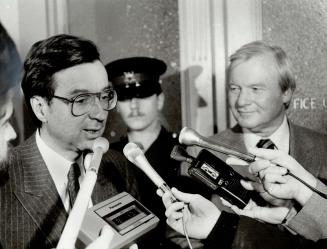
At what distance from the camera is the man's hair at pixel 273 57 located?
3.87 ft

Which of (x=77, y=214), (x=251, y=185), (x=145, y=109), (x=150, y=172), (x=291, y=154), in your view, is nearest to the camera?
(x=77, y=214)

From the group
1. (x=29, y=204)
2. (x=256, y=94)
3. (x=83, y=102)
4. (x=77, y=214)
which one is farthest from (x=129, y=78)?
(x=77, y=214)

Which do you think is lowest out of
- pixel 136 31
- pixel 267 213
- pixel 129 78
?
pixel 267 213

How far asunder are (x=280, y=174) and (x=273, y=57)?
0.47 m

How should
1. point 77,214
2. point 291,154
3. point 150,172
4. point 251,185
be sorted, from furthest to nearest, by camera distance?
point 291,154, point 251,185, point 150,172, point 77,214

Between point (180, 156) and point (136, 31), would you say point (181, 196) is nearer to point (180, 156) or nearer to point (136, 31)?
point (180, 156)

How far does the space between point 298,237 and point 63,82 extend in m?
0.70

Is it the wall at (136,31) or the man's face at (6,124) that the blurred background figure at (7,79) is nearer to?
the man's face at (6,124)

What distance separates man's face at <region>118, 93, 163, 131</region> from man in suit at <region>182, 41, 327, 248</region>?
256 millimetres

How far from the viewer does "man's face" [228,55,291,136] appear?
117cm

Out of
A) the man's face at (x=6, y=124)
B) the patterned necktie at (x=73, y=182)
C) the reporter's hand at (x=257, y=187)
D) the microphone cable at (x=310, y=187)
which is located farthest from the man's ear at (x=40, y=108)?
the microphone cable at (x=310, y=187)

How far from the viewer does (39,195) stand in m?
0.98

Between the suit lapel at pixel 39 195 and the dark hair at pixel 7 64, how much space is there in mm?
292

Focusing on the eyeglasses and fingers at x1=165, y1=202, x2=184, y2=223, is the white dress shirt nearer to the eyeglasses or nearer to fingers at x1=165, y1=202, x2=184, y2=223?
the eyeglasses
